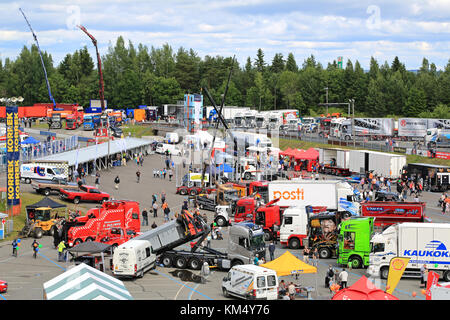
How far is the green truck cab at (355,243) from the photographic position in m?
25.8

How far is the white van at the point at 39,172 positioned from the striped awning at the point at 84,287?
28.4m

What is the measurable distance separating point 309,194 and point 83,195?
51.5ft

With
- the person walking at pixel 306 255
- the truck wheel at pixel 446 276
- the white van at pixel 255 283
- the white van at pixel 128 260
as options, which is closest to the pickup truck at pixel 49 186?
the white van at pixel 128 260

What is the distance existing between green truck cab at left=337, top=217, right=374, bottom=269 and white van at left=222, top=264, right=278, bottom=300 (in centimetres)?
634

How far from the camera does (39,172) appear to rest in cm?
4434

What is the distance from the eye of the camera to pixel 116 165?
2372 inches

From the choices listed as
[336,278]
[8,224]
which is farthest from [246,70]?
[336,278]

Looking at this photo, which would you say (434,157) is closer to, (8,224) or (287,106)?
(8,224)

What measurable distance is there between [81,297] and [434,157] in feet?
159

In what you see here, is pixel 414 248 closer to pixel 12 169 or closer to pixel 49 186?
pixel 12 169

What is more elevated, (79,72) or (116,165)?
(79,72)

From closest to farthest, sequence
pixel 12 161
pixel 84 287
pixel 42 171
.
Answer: pixel 84 287 < pixel 12 161 < pixel 42 171

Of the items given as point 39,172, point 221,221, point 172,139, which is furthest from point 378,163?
point 172,139
